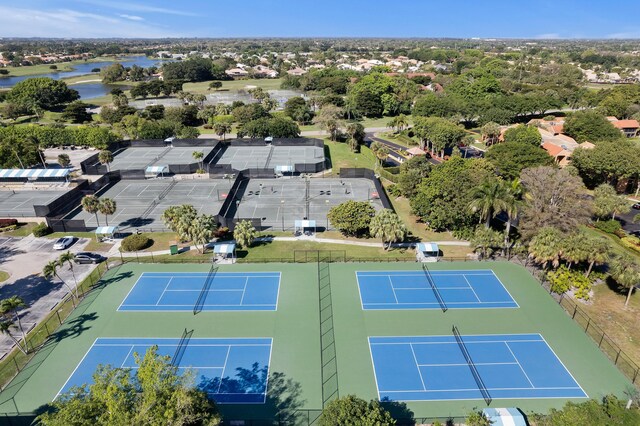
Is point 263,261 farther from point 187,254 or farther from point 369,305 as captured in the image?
point 369,305

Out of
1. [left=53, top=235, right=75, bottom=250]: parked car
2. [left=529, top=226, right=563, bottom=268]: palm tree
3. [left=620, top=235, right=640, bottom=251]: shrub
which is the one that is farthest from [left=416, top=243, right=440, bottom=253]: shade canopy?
[left=53, top=235, right=75, bottom=250]: parked car

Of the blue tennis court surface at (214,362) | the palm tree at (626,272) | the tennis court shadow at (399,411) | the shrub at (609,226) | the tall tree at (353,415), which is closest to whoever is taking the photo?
the tall tree at (353,415)

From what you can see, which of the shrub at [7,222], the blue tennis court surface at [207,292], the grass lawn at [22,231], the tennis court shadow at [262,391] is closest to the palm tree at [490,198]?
the blue tennis court surface at [207,292]

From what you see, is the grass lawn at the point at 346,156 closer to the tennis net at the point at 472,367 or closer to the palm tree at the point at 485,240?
the palm tree at the point at 485,240

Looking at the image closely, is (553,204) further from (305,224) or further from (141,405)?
(141,405)

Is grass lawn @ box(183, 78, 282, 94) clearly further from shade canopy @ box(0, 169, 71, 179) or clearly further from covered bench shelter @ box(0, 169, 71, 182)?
shade canopy @ box(0, 169, 71, 179)

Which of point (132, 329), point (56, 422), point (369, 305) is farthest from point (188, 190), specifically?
point (56, 422)
